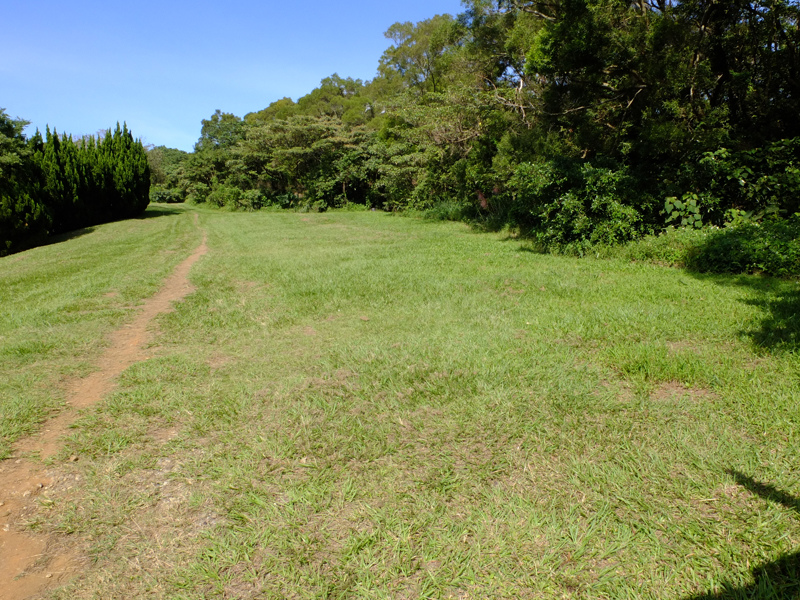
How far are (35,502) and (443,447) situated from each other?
2.28m

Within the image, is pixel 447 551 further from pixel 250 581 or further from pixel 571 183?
pixel 571 183

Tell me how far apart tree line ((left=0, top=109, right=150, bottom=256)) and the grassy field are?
11408 mm

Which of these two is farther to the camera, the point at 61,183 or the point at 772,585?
the point at 61,183

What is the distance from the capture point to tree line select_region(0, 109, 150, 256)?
14.2m

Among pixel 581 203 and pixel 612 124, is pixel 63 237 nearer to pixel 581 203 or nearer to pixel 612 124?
pixel 581 203

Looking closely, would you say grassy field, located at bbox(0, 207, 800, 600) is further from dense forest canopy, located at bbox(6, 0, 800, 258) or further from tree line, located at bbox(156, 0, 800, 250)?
dense forest canopy, located at bbox(6, 0, 800, 258)

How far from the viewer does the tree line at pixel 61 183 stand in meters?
14.2

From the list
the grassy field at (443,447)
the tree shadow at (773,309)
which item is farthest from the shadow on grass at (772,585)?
the tree shadow at (773,309)

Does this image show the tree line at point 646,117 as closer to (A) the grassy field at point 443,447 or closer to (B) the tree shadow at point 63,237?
(A) the grassy field at point 443,447

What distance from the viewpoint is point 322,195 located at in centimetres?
2806

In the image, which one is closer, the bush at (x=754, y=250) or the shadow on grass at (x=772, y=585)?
the shadow on grass at (x=772, y=585)

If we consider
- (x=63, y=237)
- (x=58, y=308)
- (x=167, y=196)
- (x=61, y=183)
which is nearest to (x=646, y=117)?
(x=58, y=308)

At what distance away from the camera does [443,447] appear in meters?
2.83

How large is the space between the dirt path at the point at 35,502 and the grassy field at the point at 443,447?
0.35 ft
